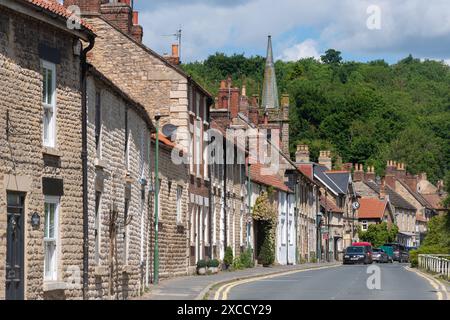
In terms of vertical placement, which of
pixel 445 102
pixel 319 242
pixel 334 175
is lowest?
pixel 319 242

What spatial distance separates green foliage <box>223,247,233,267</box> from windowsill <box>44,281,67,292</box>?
27224 mm

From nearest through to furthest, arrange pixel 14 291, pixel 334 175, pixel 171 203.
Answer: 1. pixel 14 291
2. pixel 171 203
3. pixel 334 175

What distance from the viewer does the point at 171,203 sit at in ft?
121

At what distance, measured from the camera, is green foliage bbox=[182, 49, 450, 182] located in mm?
125125

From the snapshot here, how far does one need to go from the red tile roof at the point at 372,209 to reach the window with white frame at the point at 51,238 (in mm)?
89779

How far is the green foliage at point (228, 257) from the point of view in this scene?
46.2 meters

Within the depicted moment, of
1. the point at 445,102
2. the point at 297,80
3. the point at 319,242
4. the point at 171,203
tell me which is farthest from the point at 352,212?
the point at 171,203

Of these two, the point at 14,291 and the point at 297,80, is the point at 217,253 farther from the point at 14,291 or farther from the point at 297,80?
the point at 297,80

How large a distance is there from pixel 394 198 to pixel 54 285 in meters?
104

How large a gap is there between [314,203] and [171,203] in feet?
153

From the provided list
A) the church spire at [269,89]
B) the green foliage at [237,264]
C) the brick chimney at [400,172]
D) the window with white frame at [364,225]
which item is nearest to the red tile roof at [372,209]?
the window with white frame at [364,225]

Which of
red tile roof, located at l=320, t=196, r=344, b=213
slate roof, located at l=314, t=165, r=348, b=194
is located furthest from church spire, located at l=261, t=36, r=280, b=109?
red tile roof, located at l=320, t=196, r=344, b=213

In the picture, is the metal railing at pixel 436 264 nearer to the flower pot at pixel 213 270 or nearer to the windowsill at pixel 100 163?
the flower pot at pixel 213 270

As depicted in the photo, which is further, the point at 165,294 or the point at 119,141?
the point at 165,294
